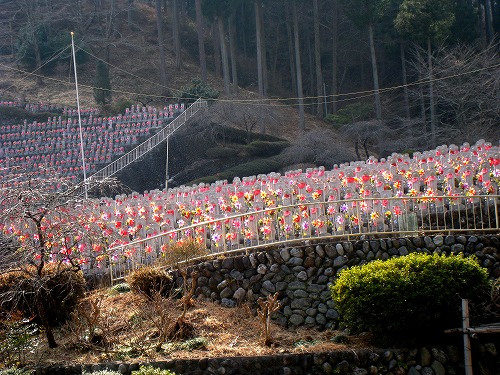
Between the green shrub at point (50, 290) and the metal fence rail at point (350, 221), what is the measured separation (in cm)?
156

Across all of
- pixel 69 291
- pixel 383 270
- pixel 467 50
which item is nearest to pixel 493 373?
pixel 383 270

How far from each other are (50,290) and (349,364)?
16.9ft

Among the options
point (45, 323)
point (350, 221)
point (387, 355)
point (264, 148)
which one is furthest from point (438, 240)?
point (264, 148)

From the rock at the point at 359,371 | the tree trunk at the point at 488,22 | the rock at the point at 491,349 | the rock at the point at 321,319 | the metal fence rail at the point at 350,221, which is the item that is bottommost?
the rock at the point at 359,371

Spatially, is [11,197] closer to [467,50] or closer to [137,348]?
[137,348]

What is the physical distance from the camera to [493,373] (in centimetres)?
1338

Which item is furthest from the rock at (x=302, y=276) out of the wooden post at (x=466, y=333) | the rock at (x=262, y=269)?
the wooden post at (x=466, y=333)

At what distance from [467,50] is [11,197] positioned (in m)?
29.3

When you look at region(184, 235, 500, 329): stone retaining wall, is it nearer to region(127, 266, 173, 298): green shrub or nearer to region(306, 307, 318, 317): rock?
region(306, 307, 318, 317): rock

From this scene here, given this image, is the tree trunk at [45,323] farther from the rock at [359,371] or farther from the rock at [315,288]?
the rock at [359,371]

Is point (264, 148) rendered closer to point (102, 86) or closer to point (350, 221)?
point (102, 86)

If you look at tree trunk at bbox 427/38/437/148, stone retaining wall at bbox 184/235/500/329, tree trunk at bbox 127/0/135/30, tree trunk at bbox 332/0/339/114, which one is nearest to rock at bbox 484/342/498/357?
stone retaining wall at bbox 184/235/500/329

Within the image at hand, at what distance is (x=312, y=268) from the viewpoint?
15.4m

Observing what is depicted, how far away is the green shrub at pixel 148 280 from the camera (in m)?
15.5
